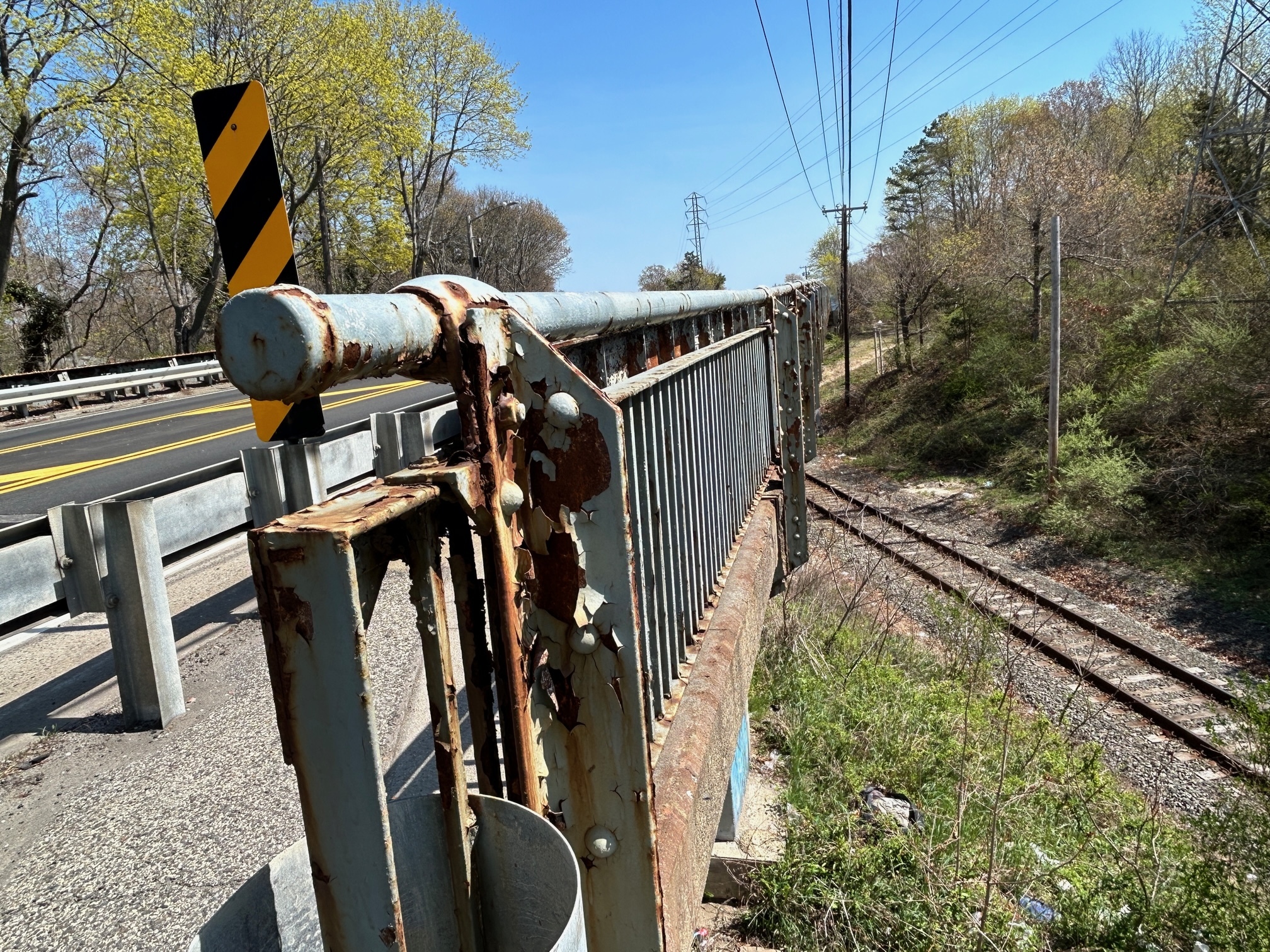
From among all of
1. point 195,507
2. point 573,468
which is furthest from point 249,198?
point 573,468

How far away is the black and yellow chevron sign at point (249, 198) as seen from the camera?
3.14m

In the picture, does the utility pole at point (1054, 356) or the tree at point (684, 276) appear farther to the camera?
the tree at point (684, 276)

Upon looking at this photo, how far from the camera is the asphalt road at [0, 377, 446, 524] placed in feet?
27.3

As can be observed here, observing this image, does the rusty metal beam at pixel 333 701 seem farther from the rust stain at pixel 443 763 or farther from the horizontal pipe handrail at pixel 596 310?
the horizontal pipe handrail at pixel 596 310

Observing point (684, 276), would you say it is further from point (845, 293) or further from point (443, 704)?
point (443, 704)

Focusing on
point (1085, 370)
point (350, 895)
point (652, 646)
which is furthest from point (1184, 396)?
point (350, 895)

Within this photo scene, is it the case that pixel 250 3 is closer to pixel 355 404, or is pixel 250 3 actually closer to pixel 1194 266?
pixel 355 404

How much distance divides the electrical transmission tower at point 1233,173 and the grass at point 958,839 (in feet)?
41.0

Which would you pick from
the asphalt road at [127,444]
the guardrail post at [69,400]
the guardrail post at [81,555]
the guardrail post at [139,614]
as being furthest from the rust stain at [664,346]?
the guardrail post at [69,400]

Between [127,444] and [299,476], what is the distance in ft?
28.0

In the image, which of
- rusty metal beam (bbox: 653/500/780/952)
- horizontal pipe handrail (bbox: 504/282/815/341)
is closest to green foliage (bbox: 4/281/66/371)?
rusty metal beam (bbox: 653/500/780/952)

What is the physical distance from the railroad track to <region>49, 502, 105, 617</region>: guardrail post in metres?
6.76

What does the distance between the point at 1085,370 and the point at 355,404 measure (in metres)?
15.9

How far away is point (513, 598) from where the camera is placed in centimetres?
133
